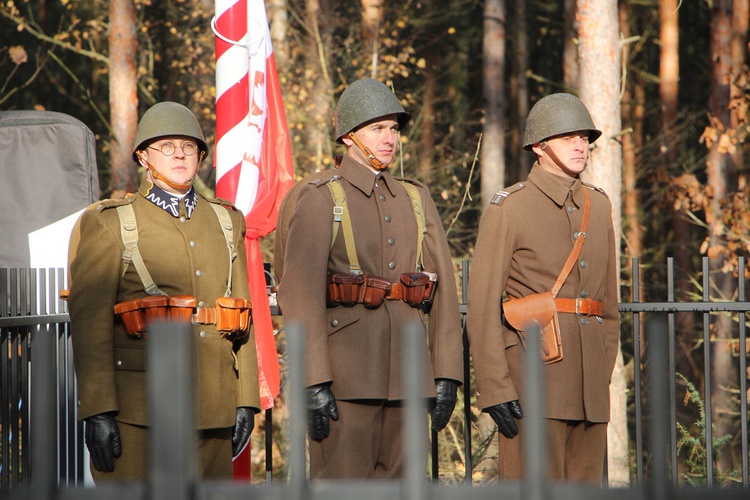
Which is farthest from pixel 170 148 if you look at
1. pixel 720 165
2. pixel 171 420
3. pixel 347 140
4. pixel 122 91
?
pixel 720 165

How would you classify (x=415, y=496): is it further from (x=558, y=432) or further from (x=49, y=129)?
(x=49, y=129)

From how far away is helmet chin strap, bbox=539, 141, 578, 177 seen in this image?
5.04 metres

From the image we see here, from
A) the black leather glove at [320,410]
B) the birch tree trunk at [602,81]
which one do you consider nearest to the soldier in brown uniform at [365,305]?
the black leather glove at [320,410]

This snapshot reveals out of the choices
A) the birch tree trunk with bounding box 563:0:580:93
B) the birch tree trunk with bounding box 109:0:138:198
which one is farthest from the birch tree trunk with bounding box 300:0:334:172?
the birch tree trunk with bounding box 563:0:580:93

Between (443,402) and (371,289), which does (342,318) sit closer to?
(371,289)

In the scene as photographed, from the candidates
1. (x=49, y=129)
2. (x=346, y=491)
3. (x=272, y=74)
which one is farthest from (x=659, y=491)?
(x=49, y=129)

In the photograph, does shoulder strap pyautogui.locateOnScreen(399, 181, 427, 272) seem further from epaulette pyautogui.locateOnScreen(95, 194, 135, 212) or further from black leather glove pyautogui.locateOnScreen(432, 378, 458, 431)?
epaulette pyautogui.locateOnScreen(95, 194, 135, 212)

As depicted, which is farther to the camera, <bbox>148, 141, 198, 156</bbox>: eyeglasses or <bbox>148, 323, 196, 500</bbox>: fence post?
<bbox>148, 141, 198, 156</bbox>: eyeglasses

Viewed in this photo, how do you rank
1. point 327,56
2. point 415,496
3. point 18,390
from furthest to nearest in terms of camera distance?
point 327,56 → point 18,390 → point 415,496

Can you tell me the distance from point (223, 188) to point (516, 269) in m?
1.80

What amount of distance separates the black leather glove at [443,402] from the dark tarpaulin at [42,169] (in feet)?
12.9

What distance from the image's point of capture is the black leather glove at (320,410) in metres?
4.31

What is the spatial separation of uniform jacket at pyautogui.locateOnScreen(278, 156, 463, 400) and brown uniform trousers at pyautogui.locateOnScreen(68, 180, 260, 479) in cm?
29

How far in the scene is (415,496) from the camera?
1.56 m
